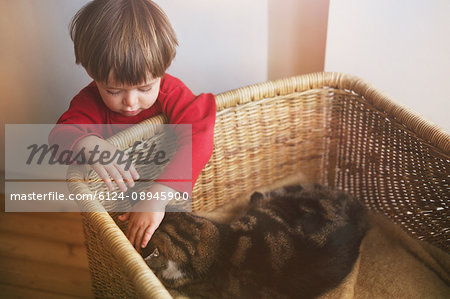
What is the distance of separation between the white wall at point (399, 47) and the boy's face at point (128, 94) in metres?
0.64

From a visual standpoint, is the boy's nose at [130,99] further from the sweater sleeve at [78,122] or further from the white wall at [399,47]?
the white wall at [399,47]

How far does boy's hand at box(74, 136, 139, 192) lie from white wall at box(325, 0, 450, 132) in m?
0.77

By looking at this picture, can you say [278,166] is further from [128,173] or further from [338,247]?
[128,173]

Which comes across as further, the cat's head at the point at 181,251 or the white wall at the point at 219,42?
the white wall at the point at 219,42

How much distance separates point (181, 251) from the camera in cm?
95

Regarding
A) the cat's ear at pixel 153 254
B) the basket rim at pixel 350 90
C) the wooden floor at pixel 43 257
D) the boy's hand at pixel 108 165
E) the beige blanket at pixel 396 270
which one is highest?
the basket rim at pixel 350 90

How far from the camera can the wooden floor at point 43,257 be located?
48.3 inches

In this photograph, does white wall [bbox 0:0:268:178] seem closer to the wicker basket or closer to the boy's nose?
the wicker basket

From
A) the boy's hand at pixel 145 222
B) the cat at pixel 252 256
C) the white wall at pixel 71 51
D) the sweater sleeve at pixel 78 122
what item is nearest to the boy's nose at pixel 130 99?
the sweater sleeve at pixel 78 122

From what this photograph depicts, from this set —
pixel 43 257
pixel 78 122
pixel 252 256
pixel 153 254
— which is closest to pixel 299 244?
pixel 252 256

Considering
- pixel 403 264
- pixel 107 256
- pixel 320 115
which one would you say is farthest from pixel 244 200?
pixel 107 256

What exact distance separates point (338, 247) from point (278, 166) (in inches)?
16.5

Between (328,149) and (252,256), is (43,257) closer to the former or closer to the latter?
(252,256)

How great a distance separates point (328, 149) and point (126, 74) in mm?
779
